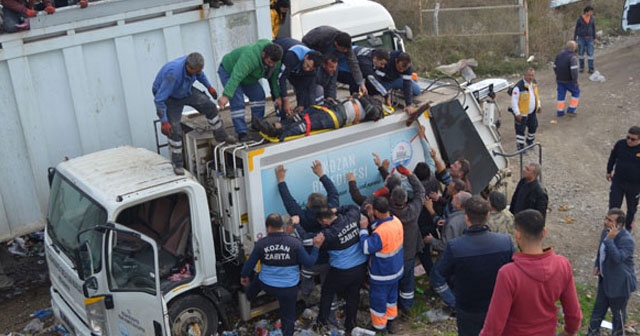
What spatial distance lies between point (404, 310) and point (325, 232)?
1.32 m

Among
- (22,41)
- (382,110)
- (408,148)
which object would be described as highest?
(22,41)

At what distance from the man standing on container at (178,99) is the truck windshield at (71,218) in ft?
2.45

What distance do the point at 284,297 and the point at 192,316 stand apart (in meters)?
0.80

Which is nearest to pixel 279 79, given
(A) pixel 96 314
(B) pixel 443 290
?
(B) pixel 443 290

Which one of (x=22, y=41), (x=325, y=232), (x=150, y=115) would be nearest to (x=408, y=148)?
(x=325, y=232)

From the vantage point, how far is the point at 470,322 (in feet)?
16.2

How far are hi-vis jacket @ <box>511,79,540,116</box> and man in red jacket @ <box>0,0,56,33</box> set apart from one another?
6.53m

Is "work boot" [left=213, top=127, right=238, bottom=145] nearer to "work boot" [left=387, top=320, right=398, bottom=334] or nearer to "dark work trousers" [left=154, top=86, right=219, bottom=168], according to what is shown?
"dark work trousers" [left=154, top=86, right=219, bottom=168]

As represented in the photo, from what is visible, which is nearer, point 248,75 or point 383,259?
point 383,259

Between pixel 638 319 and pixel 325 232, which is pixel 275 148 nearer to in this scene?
pixel 325 232

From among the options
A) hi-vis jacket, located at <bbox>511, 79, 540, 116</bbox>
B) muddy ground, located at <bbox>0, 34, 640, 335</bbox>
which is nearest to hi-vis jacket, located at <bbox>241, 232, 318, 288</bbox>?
muddy ground, located at <bbox>0, 34, 640, 335</bbox>

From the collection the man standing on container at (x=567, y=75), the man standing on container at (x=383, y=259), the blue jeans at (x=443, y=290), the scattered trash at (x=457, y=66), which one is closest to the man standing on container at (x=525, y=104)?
the man standing on container at (x=567, y=75)

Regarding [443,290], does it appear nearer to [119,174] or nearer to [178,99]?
[178,99]

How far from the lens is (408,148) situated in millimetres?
7078
